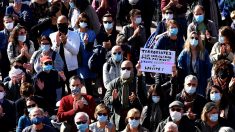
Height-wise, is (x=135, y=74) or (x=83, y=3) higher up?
(x=83, y=3)

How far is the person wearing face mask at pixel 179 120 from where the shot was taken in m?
17.9

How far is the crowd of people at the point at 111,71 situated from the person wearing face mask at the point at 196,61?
2cm

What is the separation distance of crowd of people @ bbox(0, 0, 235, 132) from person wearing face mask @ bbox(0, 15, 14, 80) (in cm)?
2

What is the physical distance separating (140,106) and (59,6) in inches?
153

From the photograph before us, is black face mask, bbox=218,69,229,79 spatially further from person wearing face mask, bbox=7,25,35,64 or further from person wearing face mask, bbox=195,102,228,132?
person wearing face mask, bbox=7,25,35,64

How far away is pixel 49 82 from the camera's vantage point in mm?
19484

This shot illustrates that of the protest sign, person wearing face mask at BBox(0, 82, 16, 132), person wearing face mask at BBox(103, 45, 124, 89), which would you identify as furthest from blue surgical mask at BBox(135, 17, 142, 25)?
person wearing face mask at BBox(0, 82, 16, 132)

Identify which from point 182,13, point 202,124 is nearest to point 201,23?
point 182,13

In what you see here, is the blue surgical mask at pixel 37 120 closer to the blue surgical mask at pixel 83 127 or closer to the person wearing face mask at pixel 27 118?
the person wearing face mask at pixel 27 118

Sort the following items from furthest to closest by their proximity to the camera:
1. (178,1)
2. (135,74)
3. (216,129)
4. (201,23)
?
(178,1)
(201,23)
(135,74)
(216,129)

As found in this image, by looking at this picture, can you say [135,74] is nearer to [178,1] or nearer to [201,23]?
[201,23]

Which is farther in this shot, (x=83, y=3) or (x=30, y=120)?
(x=83, y=3)

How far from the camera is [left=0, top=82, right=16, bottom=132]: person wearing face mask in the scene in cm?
1859

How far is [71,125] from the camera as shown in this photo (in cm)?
1836
